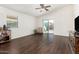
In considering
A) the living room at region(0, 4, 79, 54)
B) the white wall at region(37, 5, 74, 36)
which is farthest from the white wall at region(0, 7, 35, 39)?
the white wall at region(37, 5, 74, 36)

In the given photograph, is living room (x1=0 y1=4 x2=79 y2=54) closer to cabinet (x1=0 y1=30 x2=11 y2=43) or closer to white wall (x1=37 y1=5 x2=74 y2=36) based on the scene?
white wall (x1=37 y1=5 x2=74 y2=36)

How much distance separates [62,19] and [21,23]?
1861 mm

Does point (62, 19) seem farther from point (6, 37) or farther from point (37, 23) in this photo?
point (6, 37)

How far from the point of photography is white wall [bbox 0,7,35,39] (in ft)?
16.1

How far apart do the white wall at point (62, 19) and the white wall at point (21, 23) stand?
39cm

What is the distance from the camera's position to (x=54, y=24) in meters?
4.58

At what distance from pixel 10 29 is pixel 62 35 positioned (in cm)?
261

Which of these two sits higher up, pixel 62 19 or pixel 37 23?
pixel 62 19

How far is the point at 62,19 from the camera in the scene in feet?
15.3

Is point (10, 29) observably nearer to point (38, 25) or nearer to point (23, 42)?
point (23, 42)

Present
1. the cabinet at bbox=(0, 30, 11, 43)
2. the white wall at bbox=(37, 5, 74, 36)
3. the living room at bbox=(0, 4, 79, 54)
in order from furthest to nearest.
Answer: the cabinet at bbox=(0, 30, 11, 43)
the white wall at bbox=(37, 5, 74, 36)
the living room at bbox=(0, 4, 79, 54)

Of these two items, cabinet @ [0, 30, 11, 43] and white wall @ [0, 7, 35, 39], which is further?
cabinet @ [0, 30, 11, 43]

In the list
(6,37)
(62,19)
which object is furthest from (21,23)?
(62,19)

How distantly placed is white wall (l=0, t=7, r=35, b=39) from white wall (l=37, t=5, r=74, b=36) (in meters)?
0.39
